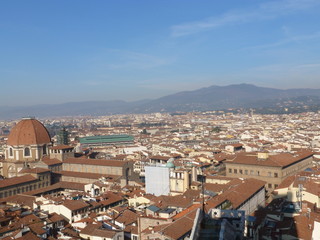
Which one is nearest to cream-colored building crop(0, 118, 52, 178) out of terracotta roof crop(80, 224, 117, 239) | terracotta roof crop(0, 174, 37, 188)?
→ terracotta roof crop(0, 174, 37, 188)

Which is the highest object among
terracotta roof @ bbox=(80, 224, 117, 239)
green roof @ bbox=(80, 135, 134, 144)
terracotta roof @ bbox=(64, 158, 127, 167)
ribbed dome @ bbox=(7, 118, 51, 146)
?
ribbed dome @ bbox=(7, 118, 51, 146)

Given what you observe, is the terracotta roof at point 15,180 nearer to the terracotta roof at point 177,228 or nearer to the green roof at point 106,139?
the terracotta roof at point 177,228

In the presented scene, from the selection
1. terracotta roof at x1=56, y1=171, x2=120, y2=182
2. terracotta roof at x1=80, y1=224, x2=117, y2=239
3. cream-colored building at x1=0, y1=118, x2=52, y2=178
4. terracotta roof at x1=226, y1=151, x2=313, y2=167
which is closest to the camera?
terracotta roof at x1=80, y1=224, x2=117, y2=239

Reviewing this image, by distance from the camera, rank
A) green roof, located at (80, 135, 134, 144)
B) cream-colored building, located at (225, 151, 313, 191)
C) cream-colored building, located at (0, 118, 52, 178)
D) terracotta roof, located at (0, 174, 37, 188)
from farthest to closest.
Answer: green roof, located at (80, 135, 134, 144) < cream-colored building, located at (0, 118, 52, 178) < cream-colored building, located at (225, 151, 313, 191) < terracotta roof, located at (0, 174, 37, 188)

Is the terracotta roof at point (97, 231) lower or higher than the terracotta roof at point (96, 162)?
lower

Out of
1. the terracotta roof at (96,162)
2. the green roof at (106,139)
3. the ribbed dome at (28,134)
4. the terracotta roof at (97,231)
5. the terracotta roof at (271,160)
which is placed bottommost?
the green roof at (106,139)

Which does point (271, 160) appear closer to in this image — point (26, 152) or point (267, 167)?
point (267, 167)

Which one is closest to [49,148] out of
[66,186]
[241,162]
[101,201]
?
[66,186]

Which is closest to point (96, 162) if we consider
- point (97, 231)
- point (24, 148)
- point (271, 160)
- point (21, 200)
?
point (24, 148)

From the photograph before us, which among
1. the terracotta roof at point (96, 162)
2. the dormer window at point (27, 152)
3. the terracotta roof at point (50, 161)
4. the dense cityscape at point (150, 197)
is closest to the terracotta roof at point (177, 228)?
the dense cityscape at point (150, 197)

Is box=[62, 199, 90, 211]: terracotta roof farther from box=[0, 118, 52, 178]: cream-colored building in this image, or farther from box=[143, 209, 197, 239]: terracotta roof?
box=[0, 118, 52, 178]: cream-colored building
